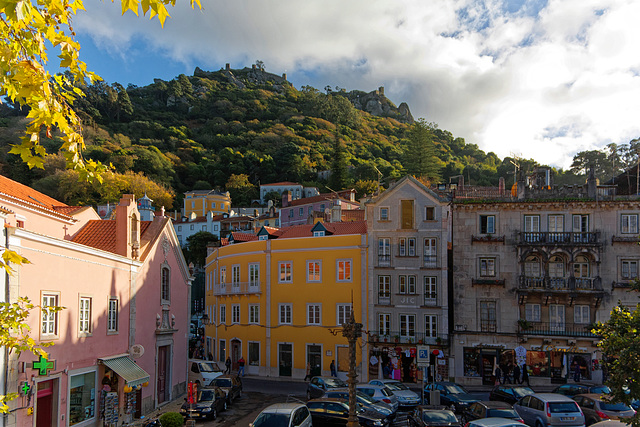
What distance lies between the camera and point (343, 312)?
4231cm

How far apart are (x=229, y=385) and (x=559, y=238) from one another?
24922mm

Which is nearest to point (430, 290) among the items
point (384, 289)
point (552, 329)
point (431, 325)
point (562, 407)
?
point (431, 325)

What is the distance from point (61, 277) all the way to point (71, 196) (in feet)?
228

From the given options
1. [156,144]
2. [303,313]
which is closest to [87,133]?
[156,144]

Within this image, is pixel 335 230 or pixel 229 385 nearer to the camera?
pixel 229 385

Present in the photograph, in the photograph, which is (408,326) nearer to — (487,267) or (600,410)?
(487,267)

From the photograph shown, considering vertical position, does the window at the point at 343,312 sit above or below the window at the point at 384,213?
below

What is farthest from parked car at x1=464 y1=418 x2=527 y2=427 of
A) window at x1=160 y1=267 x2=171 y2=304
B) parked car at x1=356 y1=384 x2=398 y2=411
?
window at x1=160 y1=267 x2=171 y2=304

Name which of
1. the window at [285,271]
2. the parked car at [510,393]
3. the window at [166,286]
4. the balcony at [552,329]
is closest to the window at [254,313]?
the window at [285,271]

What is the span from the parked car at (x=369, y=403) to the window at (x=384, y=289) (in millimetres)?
15295

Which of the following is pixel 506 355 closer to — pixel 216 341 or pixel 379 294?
pixel 379 294

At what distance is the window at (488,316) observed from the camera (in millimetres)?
40719

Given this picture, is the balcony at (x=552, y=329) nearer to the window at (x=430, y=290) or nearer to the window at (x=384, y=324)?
the window at (x=430, y=290)

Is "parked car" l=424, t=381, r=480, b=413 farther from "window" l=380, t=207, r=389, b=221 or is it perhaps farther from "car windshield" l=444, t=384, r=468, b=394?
"window" l=380, t=207, r=389, b=221
